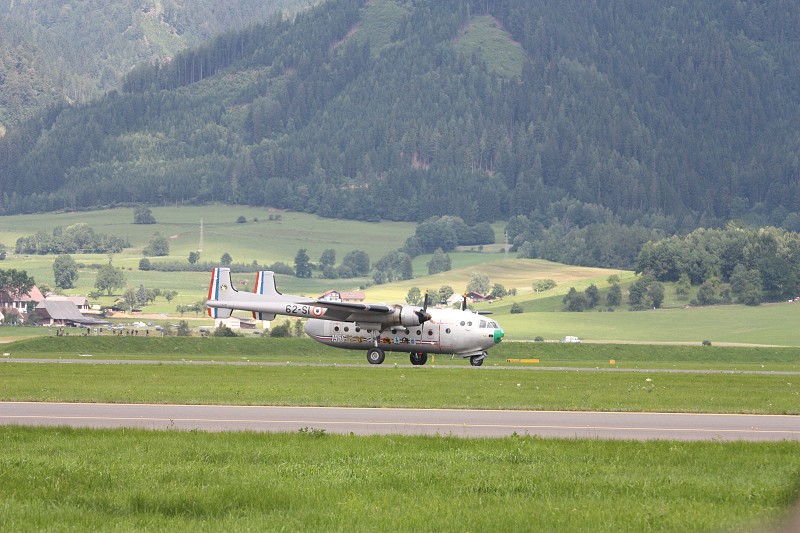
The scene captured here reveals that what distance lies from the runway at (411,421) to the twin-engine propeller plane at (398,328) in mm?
33491

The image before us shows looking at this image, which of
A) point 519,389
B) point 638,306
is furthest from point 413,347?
point 638,306

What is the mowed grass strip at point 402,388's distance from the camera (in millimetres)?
37344

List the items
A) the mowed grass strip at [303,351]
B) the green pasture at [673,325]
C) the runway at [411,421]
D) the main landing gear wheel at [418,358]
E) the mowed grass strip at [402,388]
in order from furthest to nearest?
the green pasture at [673,325] → the mowed grass strip at [303,351] → the main landing gear wheel at [418,358] → the mowed grass strip at [402,388] → the runway at [411,421]

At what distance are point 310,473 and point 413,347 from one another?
4928 cm

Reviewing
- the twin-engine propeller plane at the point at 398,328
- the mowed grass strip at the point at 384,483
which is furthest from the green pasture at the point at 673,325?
the mowed grass strip at the point at 384,483

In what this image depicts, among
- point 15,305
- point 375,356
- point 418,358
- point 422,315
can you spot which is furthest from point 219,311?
point 15,305

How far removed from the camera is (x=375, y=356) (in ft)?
232

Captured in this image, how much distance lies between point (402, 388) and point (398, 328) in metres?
25.6

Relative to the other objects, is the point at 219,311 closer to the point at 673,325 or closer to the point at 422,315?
the point at 422,315

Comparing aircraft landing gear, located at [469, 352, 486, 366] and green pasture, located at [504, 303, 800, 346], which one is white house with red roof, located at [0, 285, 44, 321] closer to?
green pasture, located at [504, 303, 800, 346]

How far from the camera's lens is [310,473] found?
2072 centimetres

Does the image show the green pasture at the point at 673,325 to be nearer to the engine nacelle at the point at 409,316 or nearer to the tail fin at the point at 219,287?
the tail fin at the point at 219,287

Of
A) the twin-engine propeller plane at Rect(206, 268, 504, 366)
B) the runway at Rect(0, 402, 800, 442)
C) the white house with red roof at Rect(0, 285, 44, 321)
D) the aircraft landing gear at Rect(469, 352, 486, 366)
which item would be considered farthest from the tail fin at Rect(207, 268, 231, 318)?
the white house with red roof at Rect(0, 285, 44, 321)

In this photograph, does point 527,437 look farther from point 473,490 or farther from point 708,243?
point 708,243
